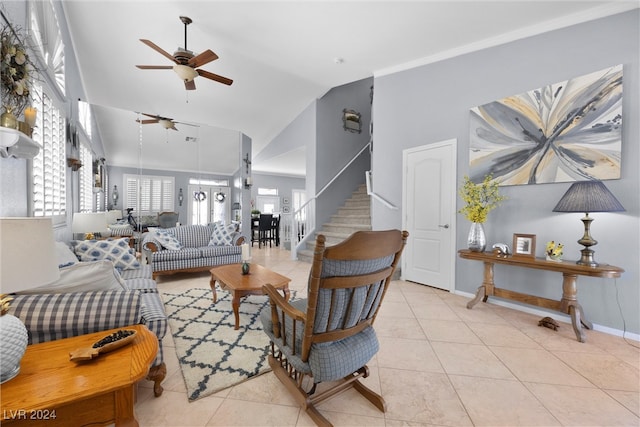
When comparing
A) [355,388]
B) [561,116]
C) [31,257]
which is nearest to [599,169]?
[561,116]

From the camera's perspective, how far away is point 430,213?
3996mm

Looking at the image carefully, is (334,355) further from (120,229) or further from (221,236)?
(120,229)

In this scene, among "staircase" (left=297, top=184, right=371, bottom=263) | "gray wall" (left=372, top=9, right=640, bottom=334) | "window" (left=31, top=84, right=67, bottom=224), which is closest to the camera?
"window" (left=31, top=84, right=67, bottom=224)

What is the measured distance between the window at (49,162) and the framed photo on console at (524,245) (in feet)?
14.3

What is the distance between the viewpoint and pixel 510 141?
10.5 feet

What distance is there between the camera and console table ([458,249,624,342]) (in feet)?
7.80

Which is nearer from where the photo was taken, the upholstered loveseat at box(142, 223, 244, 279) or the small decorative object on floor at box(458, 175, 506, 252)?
the small decorative object on floor at box(458, 175, 506, 252)

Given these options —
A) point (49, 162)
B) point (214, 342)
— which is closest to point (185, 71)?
point (49, 162)

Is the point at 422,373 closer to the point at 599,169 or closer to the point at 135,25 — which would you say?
the point at 599,169

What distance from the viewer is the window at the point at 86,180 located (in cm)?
417

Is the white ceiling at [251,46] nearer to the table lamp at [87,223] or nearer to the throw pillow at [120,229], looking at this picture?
the throw pillow at [120,229]

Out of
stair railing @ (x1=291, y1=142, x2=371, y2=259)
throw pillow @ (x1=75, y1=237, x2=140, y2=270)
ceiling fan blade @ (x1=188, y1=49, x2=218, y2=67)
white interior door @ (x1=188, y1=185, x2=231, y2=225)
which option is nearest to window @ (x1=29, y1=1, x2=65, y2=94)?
ceiling fan blade @ (x1=188, y1=49, x2=218, y2=67)

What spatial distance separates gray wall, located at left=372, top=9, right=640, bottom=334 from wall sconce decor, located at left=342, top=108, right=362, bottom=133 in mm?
2041

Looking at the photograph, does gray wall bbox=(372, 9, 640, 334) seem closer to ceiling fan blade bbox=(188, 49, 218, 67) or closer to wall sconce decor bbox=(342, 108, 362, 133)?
wall sconce decor bbox=(342, 108, 362, 133)
